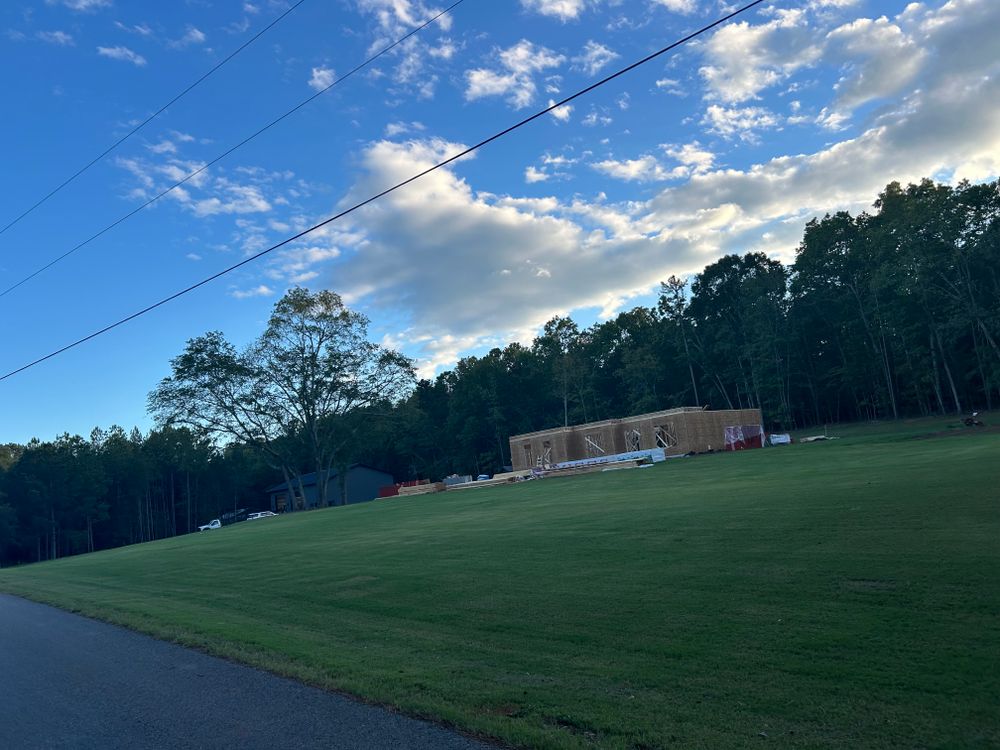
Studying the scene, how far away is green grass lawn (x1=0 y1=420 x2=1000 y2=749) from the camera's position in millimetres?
5133

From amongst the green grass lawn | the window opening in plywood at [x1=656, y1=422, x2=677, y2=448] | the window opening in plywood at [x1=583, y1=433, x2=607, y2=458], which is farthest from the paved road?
the window opening in plywood at [x1=583, y1=433, x2=607, y2=458]

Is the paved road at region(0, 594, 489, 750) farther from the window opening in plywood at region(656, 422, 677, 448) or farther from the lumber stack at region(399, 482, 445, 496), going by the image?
the lumber stack at region(399, 482, 445, 496)

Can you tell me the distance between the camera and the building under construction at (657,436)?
4666cm

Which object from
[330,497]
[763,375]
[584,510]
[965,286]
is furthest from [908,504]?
[330,497]

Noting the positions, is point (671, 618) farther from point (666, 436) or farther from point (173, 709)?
point (666, 436)

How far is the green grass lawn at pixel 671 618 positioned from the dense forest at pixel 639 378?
139 ft

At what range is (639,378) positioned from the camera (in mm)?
76188

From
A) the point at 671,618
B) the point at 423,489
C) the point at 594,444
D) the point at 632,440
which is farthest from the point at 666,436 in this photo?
the point at 671,618

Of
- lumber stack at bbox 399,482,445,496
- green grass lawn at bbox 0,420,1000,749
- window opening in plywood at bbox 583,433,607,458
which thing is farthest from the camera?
lumber stack at bbox 399,482,445,496

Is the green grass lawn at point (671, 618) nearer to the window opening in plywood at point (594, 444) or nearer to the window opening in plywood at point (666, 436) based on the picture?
the window opening in plywood at point (666, 436)

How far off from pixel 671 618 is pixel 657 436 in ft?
134

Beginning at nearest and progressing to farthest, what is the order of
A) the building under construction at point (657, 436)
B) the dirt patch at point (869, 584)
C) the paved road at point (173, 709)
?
the paved road at point (173, 709), the dirt patch at point (869, 584), the building under construction at point (657, 436)

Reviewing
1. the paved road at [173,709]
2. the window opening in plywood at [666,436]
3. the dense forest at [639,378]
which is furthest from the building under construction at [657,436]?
the paved road at [173,709]

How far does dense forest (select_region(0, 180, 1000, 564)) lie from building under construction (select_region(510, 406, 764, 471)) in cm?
1536
